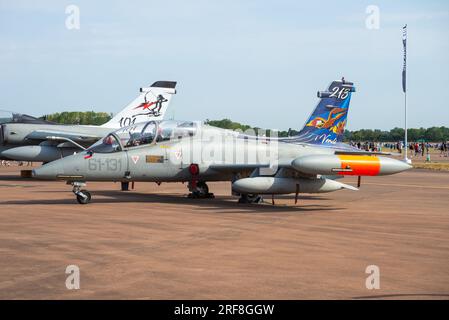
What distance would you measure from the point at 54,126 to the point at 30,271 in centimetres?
2249

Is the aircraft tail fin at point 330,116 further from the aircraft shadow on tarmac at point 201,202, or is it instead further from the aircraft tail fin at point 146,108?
the aircraft tail fin at point 146,108

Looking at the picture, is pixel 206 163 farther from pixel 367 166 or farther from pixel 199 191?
pixel 367 166

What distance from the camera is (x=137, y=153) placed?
56.2 ft

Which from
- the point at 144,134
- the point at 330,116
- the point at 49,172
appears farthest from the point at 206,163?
the point at 330,116

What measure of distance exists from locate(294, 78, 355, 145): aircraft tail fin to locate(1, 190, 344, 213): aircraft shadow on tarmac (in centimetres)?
250

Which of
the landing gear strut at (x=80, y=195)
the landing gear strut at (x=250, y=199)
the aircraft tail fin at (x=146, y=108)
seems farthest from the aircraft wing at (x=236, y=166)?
the aircraft tail fin at (x=146, y=108)

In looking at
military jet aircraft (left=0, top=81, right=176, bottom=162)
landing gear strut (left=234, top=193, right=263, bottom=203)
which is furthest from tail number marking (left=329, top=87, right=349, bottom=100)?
military jet aircraft (left=0, top=81, right=176, bottom=162)

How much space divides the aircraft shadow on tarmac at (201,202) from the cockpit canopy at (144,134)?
73.6 inches

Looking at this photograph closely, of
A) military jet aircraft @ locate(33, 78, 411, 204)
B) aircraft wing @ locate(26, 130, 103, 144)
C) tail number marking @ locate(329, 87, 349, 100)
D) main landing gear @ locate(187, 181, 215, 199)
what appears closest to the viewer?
military jet aircraft @ locate(33, 78, 411, 204)

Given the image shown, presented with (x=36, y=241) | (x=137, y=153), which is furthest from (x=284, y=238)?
(x=137, y=153)

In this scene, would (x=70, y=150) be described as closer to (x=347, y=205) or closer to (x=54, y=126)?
(x=54, y=126)

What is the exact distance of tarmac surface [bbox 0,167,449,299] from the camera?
24.7 feet

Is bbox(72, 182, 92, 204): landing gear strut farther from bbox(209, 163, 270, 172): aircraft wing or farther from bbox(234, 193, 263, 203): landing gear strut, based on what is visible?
bbox(234, 193, 263, 203): landing gear strut

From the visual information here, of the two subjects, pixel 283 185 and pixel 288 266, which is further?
pixel 283 185
